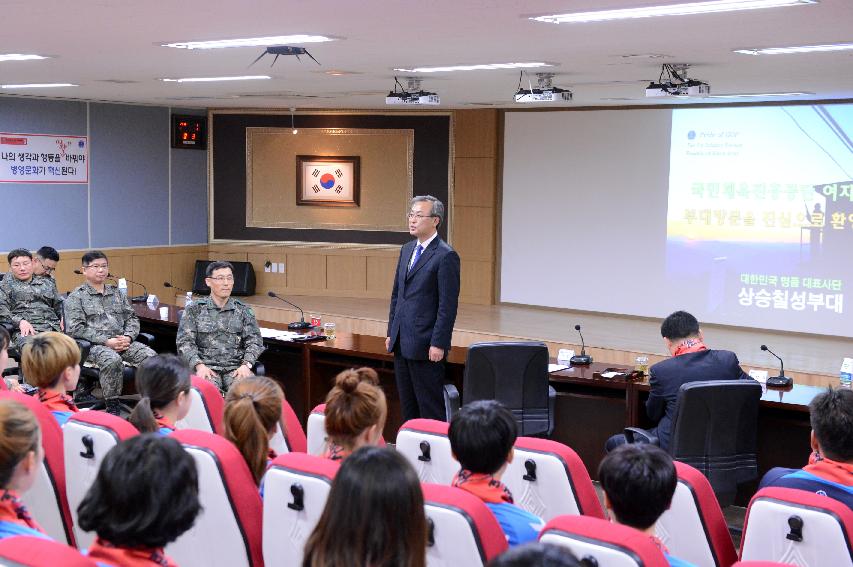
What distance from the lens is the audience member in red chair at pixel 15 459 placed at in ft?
7.40

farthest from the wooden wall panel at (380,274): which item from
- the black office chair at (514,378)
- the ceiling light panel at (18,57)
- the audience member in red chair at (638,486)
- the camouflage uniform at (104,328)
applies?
the audience member in red chair at (638,486)

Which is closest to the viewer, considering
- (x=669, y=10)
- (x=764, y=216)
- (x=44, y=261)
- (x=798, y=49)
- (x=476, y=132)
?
(x=669, y=10)

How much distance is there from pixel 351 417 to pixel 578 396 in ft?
9.76

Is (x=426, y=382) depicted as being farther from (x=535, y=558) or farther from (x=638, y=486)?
(x=535, y=558)

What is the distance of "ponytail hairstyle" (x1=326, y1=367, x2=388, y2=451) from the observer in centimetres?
310

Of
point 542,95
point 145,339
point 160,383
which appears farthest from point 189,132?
point 160,383

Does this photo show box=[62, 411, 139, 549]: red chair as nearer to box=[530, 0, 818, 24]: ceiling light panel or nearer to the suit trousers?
the suit trousers

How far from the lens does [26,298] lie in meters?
7.66

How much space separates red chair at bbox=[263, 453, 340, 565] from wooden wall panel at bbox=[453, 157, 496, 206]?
9571 millimetres

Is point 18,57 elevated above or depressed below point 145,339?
above

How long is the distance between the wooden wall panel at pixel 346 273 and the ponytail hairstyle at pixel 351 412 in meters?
9.39

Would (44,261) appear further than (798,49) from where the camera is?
Yes

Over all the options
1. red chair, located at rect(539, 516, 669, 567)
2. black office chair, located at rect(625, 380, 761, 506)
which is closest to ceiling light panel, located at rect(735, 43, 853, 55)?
black office chair, located at rect(625, 380, 761, 506)

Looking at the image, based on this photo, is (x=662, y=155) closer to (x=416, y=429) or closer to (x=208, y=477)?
(x=416, y=429)
